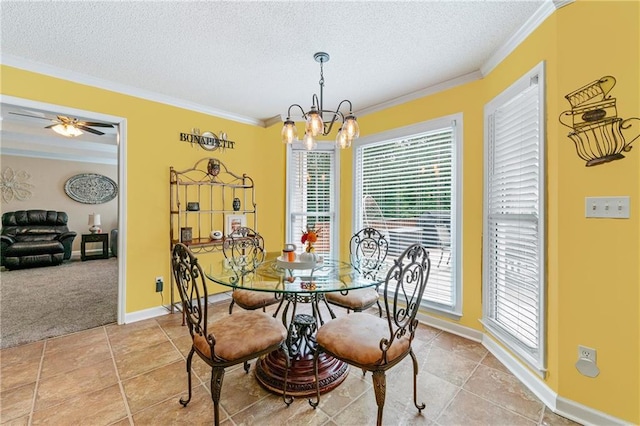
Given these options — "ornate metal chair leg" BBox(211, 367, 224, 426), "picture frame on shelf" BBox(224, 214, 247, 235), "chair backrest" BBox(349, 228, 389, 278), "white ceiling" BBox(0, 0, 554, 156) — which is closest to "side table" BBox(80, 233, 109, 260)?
"picture frame on shelf" BBox(224, 214, 247, 235)

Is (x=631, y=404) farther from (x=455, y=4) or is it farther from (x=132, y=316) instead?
(x=132, y=316)

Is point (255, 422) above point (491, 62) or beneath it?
beneath

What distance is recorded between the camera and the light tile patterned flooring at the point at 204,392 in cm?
162

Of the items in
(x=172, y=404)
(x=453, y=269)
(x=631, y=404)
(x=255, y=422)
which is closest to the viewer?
(x=631, y=404)

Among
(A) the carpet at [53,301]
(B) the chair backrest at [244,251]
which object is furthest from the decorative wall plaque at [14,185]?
(B) the chair backrest at [244,251]

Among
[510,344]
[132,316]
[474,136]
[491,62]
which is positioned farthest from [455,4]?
[132,316]

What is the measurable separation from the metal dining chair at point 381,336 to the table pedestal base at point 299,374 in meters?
0.11

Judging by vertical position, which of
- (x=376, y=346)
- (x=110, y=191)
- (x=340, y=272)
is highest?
(x=110, y=191)

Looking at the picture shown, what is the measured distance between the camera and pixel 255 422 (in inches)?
62.3

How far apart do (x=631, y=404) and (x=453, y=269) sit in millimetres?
1434

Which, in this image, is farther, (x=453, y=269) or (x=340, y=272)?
(x=453, y=269)

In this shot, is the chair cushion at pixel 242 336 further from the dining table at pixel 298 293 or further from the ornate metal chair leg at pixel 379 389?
the ornate metal chair leg at pixel 379 389

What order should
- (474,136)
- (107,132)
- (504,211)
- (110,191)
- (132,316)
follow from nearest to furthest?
(504,211) → (474,136) → (132,316) → (107,132) → (110,191)

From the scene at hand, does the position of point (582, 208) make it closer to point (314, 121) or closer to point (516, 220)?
point (516, 220)
